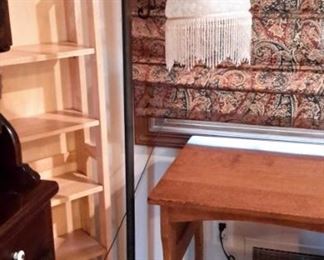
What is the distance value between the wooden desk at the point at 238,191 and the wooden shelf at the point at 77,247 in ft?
1.16

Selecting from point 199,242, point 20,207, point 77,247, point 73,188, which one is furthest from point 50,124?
point 199,242

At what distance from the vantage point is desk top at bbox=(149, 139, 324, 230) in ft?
4.70

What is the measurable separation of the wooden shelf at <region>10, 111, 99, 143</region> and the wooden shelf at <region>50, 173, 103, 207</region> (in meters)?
0.22

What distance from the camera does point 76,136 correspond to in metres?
2.03

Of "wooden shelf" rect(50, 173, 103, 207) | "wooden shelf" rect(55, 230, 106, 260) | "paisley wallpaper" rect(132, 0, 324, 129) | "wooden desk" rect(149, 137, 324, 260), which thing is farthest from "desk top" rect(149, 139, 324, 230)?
"wooden shelf" rect(55, 230, 106, 260)

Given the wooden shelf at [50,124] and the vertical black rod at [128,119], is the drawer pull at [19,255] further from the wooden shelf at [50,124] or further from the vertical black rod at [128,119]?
the vertical black rod at [128,119]

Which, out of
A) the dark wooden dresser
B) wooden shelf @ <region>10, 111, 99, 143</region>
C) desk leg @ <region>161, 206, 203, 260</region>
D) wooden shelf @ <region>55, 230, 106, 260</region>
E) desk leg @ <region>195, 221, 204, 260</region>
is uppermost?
wooden shelf @ <region>10, 111, 99, 143</region>

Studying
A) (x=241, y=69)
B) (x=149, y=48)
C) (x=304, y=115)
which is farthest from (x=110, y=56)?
(x=304, y=115)

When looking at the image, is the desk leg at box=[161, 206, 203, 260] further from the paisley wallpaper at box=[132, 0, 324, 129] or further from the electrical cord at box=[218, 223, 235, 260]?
the paisley wallpaper at box=[132, 0, 324, 129]

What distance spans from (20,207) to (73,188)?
2.27 feet

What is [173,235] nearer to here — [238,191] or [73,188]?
[238,191]

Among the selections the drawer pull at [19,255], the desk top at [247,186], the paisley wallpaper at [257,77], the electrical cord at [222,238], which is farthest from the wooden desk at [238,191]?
the drawer pull at [19,255]

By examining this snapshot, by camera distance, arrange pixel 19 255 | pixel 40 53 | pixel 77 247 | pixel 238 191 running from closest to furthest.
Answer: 1. pixel 19 255
2. pixel 238 191
3. pixel 40 53
4. pixel 77 247

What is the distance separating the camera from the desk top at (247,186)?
1.43m
